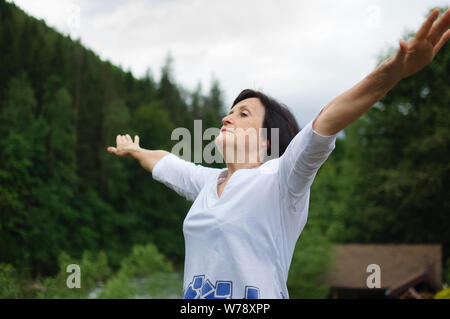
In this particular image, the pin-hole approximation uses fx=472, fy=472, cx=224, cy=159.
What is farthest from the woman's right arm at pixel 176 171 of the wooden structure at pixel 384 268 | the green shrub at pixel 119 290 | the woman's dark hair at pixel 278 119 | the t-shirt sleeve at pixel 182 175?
the wooden structure at pixel 384 268

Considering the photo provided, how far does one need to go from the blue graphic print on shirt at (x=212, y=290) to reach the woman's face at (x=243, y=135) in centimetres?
64

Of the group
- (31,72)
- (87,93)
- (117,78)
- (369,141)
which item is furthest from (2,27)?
(369,141)

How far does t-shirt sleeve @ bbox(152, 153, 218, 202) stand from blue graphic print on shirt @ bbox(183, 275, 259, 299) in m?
0.71

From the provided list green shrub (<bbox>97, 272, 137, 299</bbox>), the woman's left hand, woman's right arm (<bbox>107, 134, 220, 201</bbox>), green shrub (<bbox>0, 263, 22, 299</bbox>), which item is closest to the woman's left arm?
the woman's left hand

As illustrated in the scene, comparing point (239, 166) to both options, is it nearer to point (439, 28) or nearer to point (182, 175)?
point (182, 175)

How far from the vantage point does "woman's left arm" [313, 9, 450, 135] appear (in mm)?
1504

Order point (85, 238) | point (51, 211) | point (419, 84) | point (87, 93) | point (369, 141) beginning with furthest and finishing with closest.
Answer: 1. point (87, 93)
2. point (85, 238)
3. point (51, 211)
4. point (369, 141)
5. point (419, 84)

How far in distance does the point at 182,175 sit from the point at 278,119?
25.9 inches

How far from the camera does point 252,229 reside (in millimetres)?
1974

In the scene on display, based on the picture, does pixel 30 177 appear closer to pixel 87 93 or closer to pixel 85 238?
pixel 85 238

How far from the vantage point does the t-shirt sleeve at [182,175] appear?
2.64 m

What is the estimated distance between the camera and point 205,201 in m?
2.21

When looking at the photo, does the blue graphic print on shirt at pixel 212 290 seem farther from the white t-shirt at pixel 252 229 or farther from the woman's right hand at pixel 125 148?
the woman's right hand at pixel 125 148
